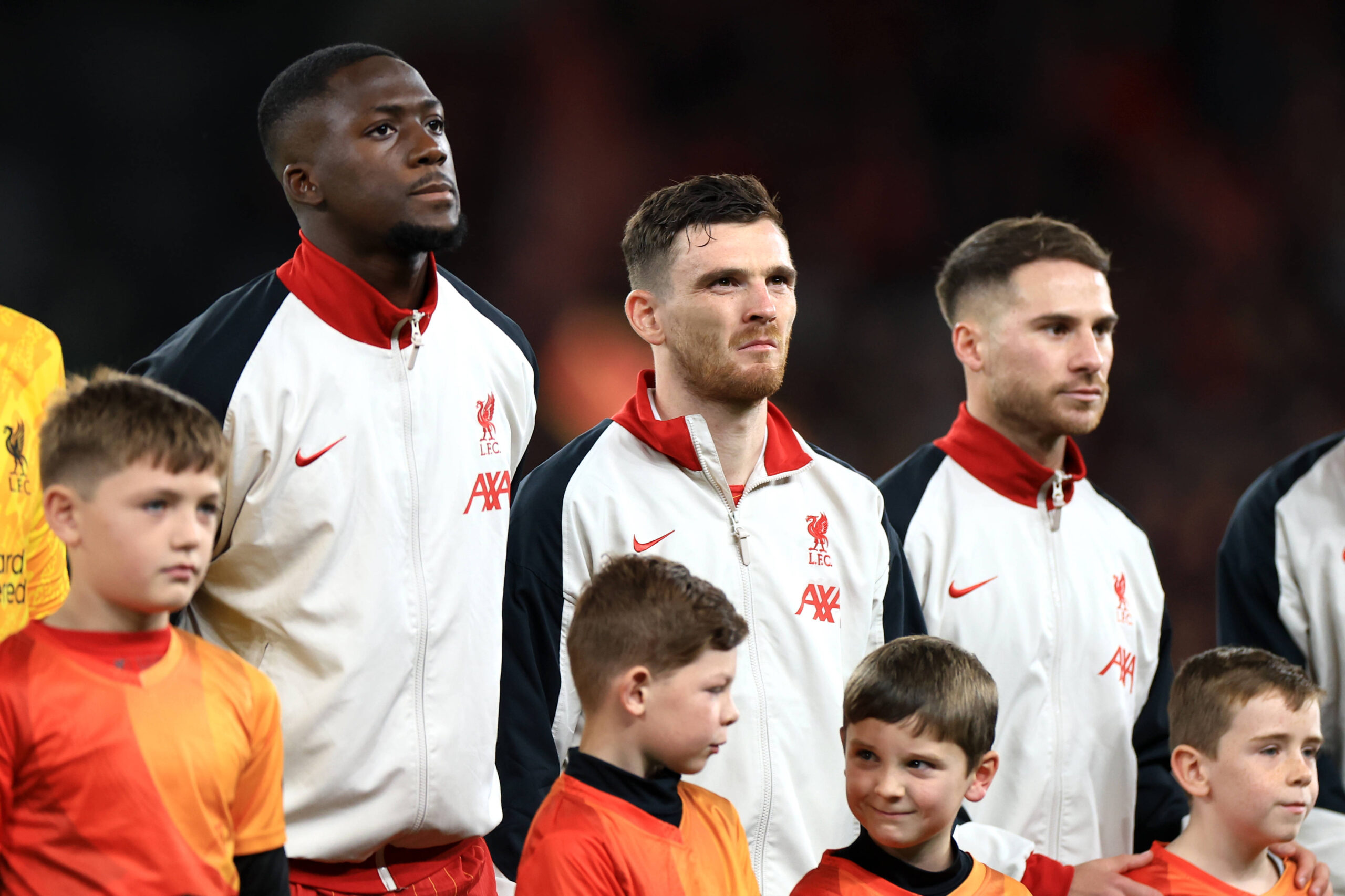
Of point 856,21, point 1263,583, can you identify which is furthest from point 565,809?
point 856,21

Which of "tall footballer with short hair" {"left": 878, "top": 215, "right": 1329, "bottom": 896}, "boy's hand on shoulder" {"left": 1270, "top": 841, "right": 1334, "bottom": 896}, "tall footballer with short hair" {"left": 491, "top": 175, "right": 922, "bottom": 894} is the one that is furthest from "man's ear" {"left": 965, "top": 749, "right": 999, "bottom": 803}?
"boy's hand on shoulder" {"left": 1270, "top": 841, "right": 1334, "bottom": 896}

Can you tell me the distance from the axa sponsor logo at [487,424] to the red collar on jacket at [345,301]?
0.17 metres

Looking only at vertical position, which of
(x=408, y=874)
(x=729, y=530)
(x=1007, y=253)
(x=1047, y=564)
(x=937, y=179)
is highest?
(x=937, y=179)

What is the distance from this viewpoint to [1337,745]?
106 inches

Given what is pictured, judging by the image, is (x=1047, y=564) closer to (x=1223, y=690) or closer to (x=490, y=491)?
(x=1223, y=690)

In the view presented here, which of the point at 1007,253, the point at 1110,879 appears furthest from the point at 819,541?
the point at 1007,253

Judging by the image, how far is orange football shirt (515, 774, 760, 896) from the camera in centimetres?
161

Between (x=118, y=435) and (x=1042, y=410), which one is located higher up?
(x=1042, y=410)

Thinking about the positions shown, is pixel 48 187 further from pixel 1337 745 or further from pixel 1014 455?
pixel 1337 745

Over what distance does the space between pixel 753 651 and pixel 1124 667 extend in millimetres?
917

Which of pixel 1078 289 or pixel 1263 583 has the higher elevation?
pixel 1078 289

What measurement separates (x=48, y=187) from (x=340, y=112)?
1.95 m

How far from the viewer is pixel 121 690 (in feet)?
4.38

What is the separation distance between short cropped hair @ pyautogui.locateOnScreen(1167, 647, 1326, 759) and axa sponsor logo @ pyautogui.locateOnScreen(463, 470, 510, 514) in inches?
49.3
